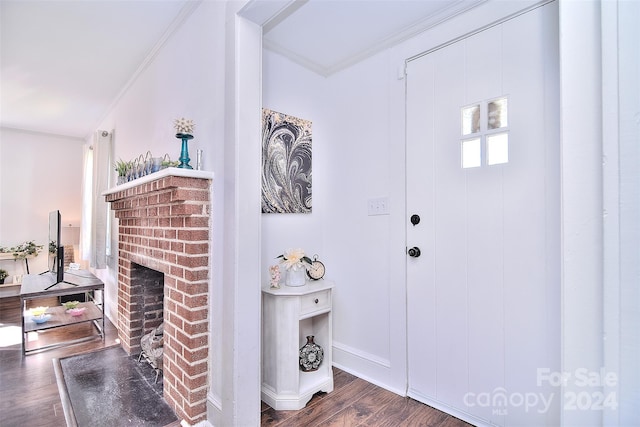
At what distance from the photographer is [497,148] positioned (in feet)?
5.52

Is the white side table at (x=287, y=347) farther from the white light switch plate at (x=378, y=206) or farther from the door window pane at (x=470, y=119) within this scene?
the door window pane at (x=470, y=119)

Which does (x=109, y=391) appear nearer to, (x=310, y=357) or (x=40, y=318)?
(x=310, y=357)

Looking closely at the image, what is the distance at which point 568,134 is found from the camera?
684 mm

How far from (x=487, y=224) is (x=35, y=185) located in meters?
6.04

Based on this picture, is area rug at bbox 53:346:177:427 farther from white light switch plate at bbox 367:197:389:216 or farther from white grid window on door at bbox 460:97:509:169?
white grid window on door at bbox 460:97:509:169

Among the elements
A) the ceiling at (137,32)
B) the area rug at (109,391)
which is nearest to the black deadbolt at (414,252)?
the ceiling at (137,32)

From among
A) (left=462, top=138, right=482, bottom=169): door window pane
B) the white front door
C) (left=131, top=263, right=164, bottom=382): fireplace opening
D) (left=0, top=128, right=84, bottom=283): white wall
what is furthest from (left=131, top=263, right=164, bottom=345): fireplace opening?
(left=0, top=128, right=84, bottom=283): white wall

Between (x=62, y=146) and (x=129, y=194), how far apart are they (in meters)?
3.98

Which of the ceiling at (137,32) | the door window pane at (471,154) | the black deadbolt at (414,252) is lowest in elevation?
the black deadbolt at (414,252)

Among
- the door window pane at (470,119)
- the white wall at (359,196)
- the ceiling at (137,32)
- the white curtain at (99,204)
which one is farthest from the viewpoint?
the white curtain at (99,204)

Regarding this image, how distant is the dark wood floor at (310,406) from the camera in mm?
1775

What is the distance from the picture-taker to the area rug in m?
1.76

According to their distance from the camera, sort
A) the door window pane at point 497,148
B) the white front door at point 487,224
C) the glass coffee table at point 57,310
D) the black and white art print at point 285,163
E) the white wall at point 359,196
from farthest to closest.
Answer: the glass coffee table at point 57,310, the black and white art print at point 285,163, the white wall at point 359,196, the door window pane at point 497,148, the white front door at point 487,224

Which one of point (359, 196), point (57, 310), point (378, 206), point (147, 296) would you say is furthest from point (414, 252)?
point (57, 310)
